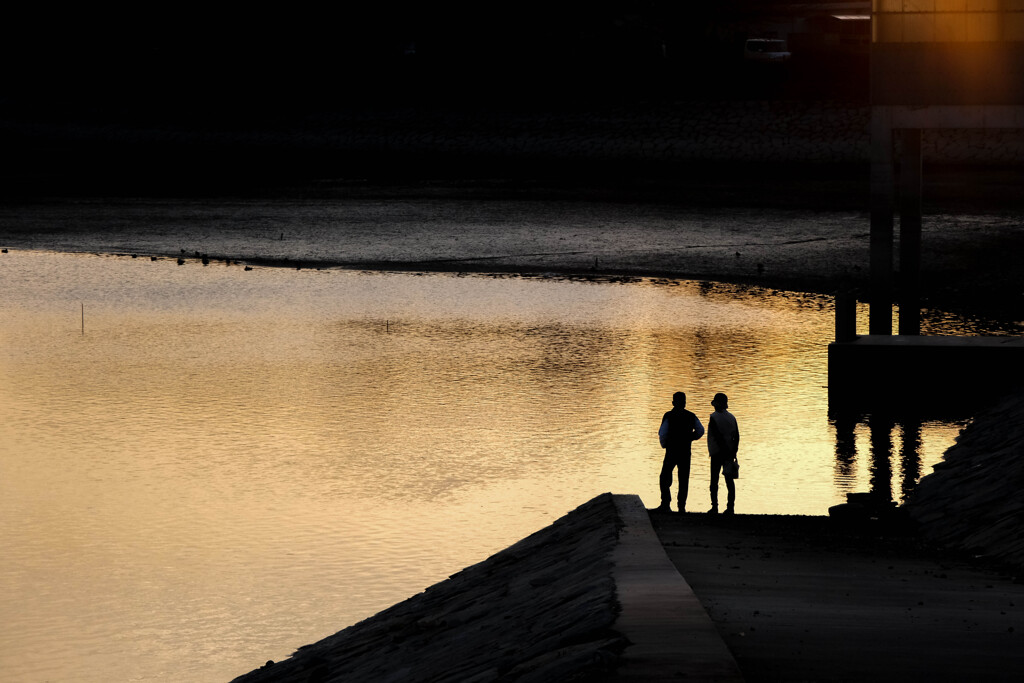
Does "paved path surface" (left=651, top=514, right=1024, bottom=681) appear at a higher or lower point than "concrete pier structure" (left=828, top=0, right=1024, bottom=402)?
lower

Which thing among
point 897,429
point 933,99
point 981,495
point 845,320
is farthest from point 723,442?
point 933,99

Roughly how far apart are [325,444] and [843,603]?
31.9 feet

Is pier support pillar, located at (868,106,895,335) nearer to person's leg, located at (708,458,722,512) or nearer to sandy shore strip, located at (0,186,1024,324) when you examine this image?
sandy shore strip, located at (0,186,1024,324)

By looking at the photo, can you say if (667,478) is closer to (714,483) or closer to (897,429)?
(714,483)

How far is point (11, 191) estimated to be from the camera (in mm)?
59531

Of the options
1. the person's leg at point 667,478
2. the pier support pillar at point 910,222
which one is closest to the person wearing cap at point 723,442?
the person's leg at point 667,478

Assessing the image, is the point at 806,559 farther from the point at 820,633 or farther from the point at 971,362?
the point at 971,362

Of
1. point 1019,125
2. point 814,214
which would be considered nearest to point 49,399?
point 1019,125

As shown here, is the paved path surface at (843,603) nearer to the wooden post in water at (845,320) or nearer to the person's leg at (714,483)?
the person's leg at (714,483)

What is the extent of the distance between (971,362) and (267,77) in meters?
64.2

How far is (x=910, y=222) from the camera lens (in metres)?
26.0

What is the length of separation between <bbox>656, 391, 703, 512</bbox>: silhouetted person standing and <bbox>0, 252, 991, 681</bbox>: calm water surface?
1.13 metres

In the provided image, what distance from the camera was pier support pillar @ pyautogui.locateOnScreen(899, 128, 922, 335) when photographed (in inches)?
996

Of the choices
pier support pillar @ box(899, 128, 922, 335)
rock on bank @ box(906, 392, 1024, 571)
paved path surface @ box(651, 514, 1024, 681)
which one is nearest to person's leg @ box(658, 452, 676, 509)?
paved path surface @ box(651, 514, 1024, 681)
